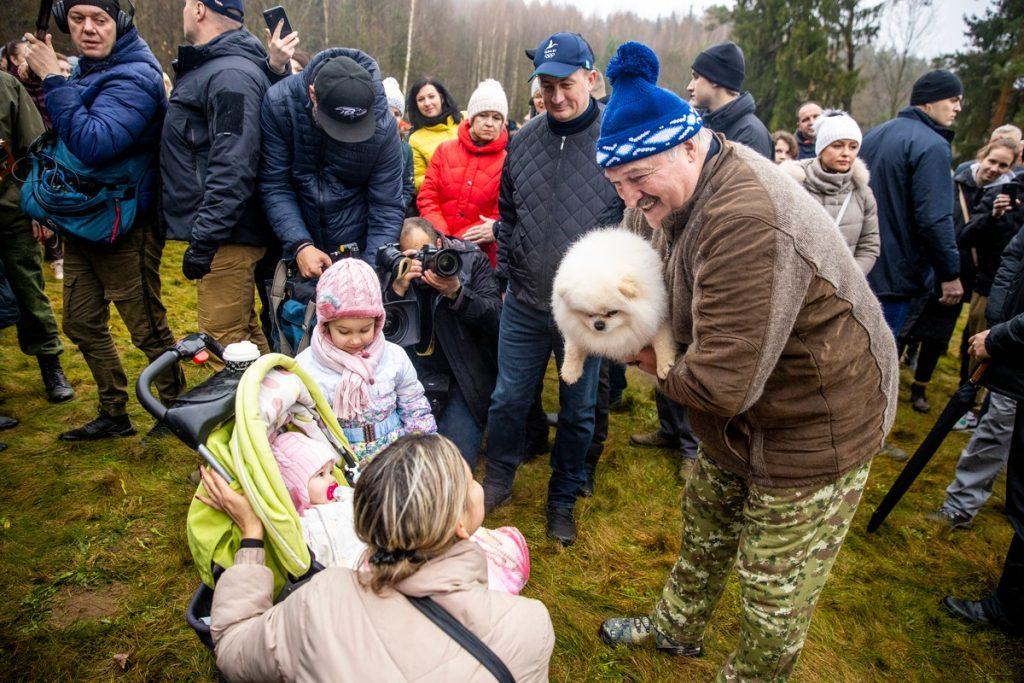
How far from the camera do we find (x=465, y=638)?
49.1 inches

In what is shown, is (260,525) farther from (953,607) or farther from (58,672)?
(953,607)

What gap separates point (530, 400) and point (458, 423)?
25.5 inches

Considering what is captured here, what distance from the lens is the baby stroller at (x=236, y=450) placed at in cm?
155

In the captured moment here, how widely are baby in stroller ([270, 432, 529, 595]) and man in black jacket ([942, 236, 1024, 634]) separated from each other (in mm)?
2273

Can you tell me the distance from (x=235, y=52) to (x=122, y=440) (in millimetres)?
2460

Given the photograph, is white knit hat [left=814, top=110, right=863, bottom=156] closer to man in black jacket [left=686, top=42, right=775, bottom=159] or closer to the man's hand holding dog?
man in black jacket [left=686, top=42, right=775, bottom=159]

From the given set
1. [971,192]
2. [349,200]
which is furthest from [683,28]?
[349,200]

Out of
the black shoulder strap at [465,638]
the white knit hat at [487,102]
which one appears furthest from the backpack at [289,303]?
the black shoulder strap at [465,638]

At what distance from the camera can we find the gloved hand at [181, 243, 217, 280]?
2951 mm

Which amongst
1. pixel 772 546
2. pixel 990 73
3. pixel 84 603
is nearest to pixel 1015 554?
pixel 772 546

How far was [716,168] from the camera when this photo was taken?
156cm

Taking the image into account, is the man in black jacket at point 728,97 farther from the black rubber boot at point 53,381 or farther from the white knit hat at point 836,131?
the black rubber boot at point 53,381

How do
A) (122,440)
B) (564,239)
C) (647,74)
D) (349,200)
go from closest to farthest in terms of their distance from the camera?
(647,74), (564,239), (349,200), (122,440)

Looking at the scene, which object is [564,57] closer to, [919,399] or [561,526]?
[561,526]
